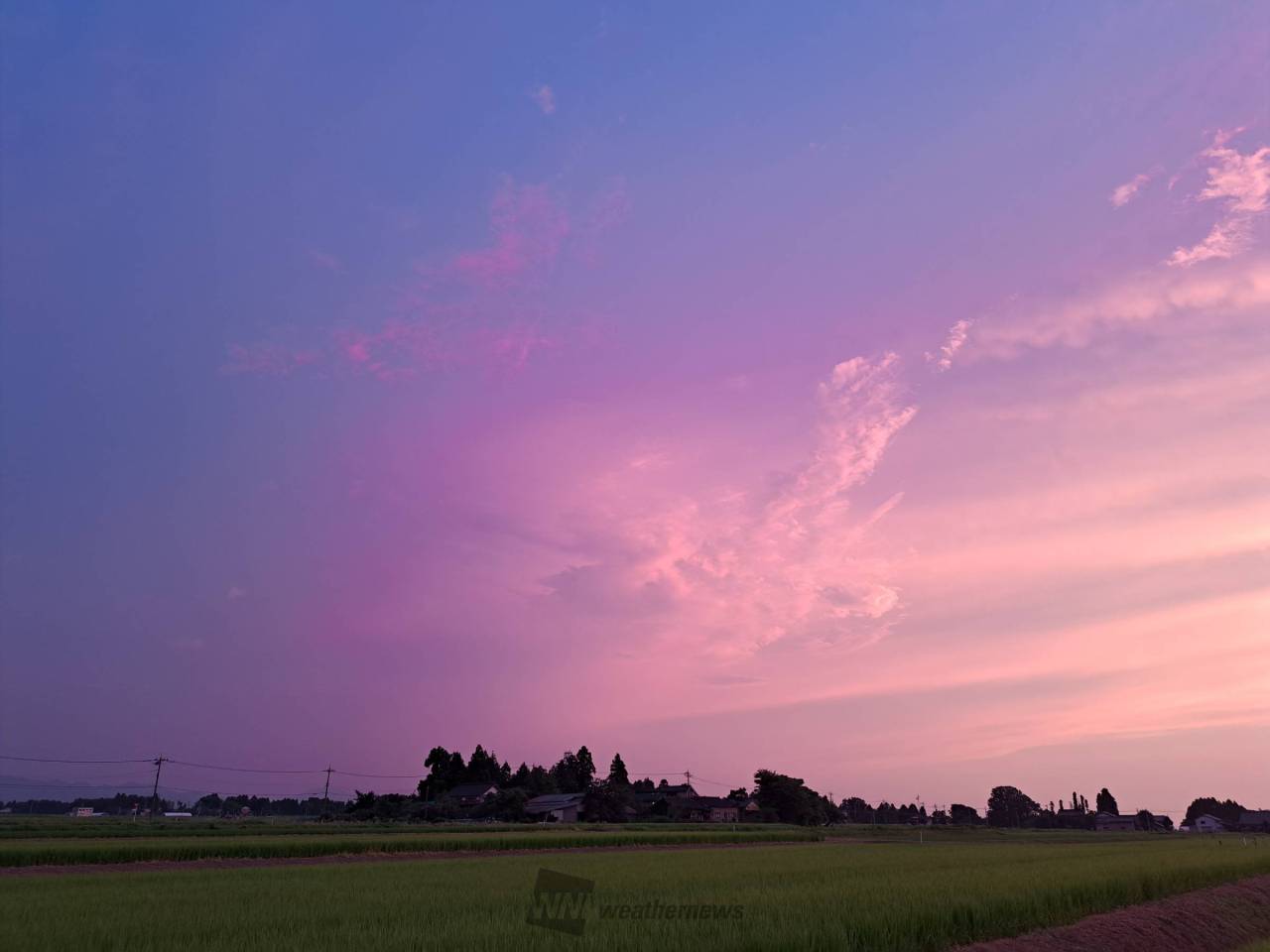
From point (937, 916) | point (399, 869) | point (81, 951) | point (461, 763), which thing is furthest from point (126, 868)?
point (461, 763)

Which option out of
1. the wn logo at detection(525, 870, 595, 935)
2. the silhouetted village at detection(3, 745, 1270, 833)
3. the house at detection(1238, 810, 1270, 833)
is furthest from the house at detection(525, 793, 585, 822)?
the house at detection(1238, 810, 1270, 833)

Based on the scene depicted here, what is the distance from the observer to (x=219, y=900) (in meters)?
20.2

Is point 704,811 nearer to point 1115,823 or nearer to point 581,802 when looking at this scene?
point 581,802

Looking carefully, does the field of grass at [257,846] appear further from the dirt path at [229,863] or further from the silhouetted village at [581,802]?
the silhouetted village at [581,802]

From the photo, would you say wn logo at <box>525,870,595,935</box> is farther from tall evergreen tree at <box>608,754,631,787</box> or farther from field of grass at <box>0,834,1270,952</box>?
tall evergreen tree at <box>608,754,631,787</box>

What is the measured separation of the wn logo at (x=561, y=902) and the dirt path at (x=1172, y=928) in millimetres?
7776

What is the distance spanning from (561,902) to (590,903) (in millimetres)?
984

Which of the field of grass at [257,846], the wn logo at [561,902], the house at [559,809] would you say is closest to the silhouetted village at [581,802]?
the house at [559,809]

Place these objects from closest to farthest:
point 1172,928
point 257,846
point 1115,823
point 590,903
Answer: point 590,903 < point 1172,928 < point 257,846 < point 1115,823

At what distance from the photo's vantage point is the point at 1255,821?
170 metres

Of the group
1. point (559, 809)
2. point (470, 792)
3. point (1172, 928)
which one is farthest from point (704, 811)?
point (1172, 928)

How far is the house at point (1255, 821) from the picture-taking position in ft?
523

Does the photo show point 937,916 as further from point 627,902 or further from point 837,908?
point 627,902

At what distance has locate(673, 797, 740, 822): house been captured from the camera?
5251 inches
